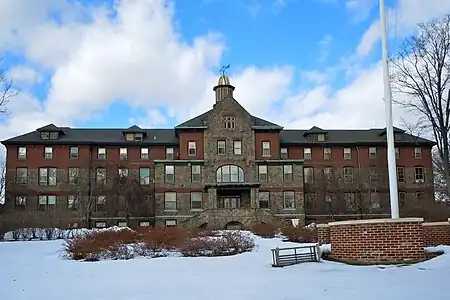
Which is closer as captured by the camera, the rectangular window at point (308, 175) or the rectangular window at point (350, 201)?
the rectangular window at point (350, 201)

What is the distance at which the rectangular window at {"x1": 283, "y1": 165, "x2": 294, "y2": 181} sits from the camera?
2133 inches

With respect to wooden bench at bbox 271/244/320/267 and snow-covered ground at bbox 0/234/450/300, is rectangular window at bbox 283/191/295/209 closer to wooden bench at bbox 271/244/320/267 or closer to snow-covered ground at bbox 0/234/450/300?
snow-covered ground at bbox 0/234/450/300

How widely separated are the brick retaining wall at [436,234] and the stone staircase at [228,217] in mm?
29962

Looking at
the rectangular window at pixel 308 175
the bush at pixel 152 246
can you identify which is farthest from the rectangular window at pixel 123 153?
the bush at pixel 152 246

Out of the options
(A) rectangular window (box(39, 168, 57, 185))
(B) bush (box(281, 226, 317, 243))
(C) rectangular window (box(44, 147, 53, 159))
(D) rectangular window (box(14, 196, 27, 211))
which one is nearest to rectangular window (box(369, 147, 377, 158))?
(B) bush (box(281, 226, 317, 243))

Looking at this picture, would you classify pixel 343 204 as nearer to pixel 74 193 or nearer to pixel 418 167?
pixel 418 167

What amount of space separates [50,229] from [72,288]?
27.2 meters

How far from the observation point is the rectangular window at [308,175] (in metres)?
58.9

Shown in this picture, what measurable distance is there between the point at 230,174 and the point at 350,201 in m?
13.6

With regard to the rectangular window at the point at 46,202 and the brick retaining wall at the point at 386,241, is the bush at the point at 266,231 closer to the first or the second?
the brick retaining wall at the point at 386,241

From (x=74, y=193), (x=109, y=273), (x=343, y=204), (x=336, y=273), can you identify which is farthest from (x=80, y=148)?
(x=336, y=273)

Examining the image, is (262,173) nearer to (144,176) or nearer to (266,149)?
(266,149)

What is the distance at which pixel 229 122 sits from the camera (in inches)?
2190

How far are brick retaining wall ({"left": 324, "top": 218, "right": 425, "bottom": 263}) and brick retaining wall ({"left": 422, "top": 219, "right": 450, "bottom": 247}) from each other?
16.4 feet
